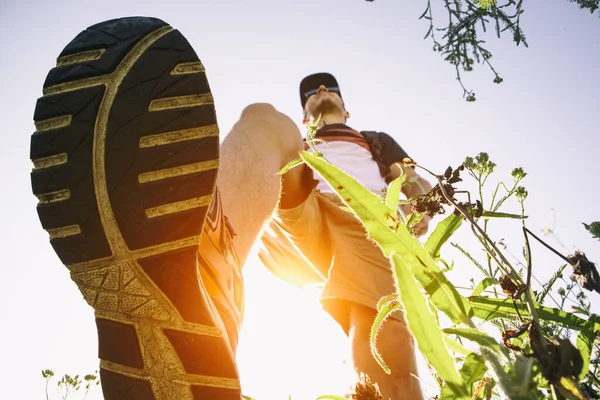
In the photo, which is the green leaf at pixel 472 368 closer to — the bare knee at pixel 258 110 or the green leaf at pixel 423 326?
the green leaf at pixel 423 326

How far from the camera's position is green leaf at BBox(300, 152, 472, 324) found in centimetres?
47

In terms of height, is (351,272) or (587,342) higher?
(351,272)

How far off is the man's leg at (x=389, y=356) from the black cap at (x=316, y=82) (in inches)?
127

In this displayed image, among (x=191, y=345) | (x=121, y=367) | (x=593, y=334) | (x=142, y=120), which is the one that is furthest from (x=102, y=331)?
(x=593, y=334)

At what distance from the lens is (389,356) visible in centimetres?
206

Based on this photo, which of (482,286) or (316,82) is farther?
(316,82)

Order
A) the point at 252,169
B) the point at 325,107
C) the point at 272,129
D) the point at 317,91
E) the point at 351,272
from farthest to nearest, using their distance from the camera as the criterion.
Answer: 1. the point at 317,91
2. the point at 325,107
3. the point at 351,272
4. the point at 272,129
5. the point at 252,169

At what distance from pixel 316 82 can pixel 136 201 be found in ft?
13.6

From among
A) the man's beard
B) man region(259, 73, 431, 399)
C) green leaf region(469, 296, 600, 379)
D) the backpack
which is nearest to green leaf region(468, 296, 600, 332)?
green leaf region(469, 296, 600, 379)

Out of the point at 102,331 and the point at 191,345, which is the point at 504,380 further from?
the point at 102,331

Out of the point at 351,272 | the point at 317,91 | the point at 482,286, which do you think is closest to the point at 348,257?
the point at 351,272

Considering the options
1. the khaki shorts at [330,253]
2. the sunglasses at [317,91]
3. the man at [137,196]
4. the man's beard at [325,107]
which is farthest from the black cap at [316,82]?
the man at [137,196]

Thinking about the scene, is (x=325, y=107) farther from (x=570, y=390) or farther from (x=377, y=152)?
(x=570, y=390)

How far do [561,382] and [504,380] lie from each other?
0.06 meters
